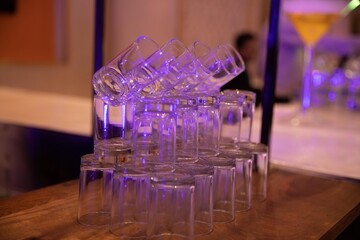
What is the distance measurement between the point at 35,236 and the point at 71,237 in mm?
62

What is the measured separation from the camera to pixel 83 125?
2316 mm

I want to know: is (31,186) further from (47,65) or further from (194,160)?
(47,65)

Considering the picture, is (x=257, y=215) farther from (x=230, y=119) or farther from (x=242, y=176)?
(x=230, y=119)

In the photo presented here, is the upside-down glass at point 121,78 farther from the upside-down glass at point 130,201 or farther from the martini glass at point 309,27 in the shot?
the martini glass at point 309,27

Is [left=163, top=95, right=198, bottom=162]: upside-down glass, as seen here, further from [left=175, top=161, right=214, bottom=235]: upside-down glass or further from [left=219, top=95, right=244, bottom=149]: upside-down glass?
[left=219, top=95, right=244, bottom=149]: upside-down glass

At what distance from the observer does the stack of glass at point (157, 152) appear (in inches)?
36.4

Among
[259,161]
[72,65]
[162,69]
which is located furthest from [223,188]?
[72,65]

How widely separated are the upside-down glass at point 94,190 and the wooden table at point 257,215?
0.03m

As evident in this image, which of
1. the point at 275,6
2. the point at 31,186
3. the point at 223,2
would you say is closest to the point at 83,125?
the point at 31,186

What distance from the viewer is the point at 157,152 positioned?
97 cm

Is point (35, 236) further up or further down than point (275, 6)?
further down

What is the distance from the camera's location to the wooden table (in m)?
0.93

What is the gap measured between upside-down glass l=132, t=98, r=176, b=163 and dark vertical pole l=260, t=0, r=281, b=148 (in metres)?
0.61

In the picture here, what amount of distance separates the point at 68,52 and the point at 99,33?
2632mm
